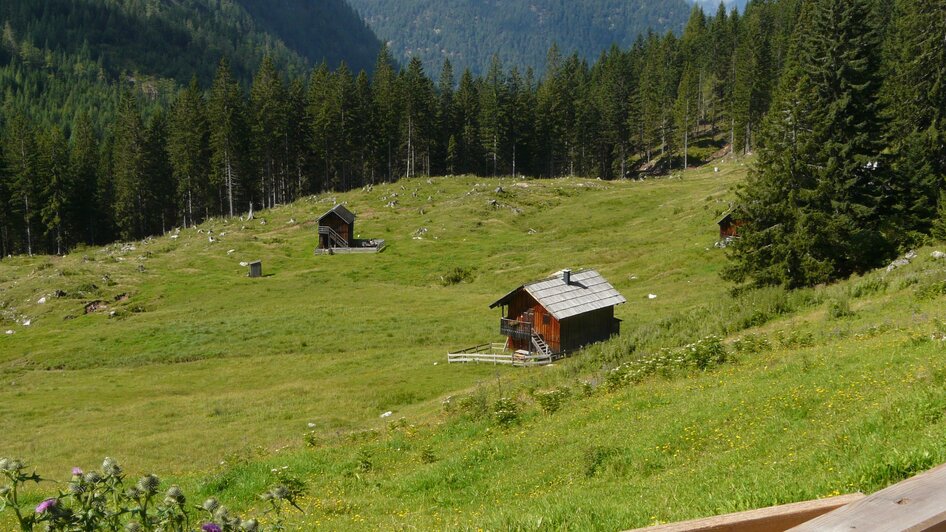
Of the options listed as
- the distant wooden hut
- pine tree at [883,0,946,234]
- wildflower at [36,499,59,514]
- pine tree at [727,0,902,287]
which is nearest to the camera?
wildflower at [36,499,59,514]

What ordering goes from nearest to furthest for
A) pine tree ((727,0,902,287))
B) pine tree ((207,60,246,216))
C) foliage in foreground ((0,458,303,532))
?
foliage in foreground ((0,458,303,532))
pine tree ((727,0,902,287))
pine tree ((207,60,246,216))

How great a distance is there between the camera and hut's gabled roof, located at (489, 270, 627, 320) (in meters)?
43.7

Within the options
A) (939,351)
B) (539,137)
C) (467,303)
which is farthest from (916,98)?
(539,137)

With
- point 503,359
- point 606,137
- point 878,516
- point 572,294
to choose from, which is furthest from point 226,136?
point 878,516

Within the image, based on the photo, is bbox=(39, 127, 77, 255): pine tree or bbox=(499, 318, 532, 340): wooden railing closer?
bbox=(499, 318, 532, 340): wooden railing

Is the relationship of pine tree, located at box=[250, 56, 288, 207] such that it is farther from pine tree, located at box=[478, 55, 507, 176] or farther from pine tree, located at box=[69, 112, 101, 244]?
pine tree, located at box=[478, 55, 507, 176]

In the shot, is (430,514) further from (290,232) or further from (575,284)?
(290,232)

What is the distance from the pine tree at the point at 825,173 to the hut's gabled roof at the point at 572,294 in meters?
8.76

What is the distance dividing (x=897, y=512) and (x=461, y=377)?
36.2m

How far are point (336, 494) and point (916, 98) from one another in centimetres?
5055

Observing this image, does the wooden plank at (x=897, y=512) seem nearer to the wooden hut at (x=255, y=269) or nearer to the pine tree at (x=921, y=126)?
the pine tree at (x=921, y=126)

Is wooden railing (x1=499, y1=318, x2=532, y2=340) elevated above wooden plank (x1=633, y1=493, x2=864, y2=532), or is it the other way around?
wooden plank (x1=633, y1=493, x2=864, y2=532)

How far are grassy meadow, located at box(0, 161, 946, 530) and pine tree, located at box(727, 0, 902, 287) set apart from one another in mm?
4090

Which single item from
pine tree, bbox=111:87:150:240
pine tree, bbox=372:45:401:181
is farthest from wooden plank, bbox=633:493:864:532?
pine tree, bbox=372:45:401:181
